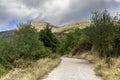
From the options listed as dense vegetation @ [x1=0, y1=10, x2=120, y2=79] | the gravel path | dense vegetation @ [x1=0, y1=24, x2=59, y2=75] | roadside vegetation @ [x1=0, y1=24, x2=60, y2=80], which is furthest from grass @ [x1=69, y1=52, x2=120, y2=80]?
dense vegetation @ [x1=0, y1=24, x2=59, y2=75]

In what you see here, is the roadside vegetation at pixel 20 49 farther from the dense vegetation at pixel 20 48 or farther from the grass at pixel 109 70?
the grass at pixel 109 70

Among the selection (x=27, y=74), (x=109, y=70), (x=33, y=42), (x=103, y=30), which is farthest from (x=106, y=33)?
(x=27, y=74)

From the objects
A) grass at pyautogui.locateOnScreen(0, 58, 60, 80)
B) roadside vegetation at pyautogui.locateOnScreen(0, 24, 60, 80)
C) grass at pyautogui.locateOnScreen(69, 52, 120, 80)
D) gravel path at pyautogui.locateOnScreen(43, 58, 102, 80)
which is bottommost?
gravel path at pyautogui.locateOnScreen(43, 58, 102, 80)

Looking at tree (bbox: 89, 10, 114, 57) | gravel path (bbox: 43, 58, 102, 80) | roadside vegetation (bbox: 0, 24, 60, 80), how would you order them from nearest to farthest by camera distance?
gravel path (bbox: 43, 58, 102, 80) → roadside vegetation (bbox: 0, 24, 60, 80) → tree (bbox: 89, 10, 114, 57)

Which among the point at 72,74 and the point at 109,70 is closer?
the point at 72,74

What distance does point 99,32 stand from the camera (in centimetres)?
3712

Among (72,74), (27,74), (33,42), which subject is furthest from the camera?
(33,42)

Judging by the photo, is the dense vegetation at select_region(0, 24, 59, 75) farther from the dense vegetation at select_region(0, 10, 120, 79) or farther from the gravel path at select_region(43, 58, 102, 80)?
the gravel path at select_region(43, 58, 102, 80)

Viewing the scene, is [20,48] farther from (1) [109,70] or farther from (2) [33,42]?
(1) [109,70]

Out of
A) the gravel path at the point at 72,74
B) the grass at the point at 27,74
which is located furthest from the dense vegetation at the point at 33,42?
the grass at the point at 27,74

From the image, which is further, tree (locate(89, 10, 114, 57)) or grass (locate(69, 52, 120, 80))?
tree (locate(89, 10, 114, 57))

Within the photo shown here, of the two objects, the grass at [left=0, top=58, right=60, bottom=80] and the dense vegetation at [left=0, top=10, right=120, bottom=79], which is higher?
the dense vegetation at [left=0, top=10, right=120, bottom=79]

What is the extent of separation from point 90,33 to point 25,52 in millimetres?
10396

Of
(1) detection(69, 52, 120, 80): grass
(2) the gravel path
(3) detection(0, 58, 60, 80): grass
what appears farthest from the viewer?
(2) the gravel path
